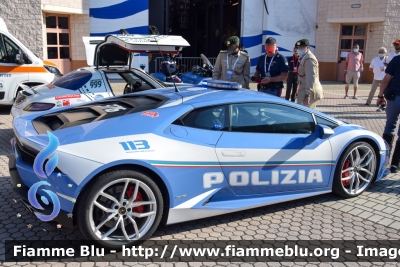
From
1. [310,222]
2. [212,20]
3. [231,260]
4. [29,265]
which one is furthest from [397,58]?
[212,20]

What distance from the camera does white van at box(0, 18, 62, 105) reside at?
9047mm

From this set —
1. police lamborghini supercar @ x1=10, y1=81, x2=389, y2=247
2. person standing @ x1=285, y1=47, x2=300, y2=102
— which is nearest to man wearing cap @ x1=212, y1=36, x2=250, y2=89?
police lamborghini supercar @ x1=10, y1=81, x2=389, y2=247

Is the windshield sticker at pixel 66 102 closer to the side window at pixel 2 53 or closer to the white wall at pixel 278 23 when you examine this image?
the side window at pixel 2 53

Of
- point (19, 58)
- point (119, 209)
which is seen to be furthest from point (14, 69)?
point (119, 209)

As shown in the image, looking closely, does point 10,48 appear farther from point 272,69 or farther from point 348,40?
point 348,40

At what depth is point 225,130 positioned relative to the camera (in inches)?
155

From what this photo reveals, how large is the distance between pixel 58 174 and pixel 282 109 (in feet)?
7.86

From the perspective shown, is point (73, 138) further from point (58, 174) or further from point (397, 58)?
point (397, 58)

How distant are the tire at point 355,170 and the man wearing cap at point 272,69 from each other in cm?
255

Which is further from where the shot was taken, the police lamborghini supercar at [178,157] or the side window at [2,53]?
the side window at [2,53]

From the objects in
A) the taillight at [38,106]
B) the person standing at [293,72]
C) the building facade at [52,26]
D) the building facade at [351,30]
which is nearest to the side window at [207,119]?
the taillight at [38,106]

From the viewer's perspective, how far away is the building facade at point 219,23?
14.7 metres

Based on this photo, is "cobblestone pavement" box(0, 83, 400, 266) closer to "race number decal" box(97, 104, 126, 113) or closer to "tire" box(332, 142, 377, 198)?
"tire" box(332, 142, 377, 198)

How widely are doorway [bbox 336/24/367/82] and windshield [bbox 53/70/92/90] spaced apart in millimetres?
14716
